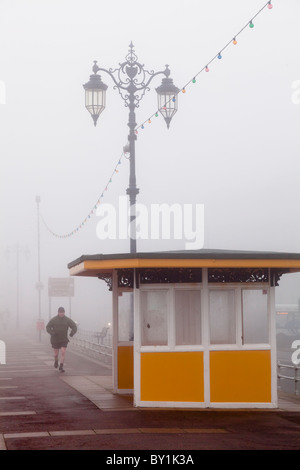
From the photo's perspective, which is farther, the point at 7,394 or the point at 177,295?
the point at 7,394

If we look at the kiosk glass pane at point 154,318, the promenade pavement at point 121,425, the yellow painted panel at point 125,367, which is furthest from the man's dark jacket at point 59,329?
the kiosk glass pane at point 154,318

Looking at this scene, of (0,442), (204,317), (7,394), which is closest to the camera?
(0,442)

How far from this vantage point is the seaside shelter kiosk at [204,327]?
1533 centimetres

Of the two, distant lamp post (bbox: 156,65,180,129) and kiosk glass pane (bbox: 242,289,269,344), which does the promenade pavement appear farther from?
distant lamp post (bbox: 156,65,180,129)

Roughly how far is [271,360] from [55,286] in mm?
39593

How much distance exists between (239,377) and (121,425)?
3338mm

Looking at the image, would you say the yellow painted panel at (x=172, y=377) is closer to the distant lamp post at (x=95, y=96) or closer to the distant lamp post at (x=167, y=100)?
the distant lamp post at (x=167, y=100)

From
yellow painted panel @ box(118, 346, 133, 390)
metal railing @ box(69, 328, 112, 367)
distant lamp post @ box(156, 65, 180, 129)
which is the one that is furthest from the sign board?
yellow painted panel @ box(118, 346, 133, 390)

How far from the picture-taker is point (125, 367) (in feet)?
59.4

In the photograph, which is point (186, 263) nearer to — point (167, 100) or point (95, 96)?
point (167, 100)

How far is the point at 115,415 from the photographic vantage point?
46.6ft

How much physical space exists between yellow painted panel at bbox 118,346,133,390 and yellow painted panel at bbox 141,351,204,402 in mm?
2655
